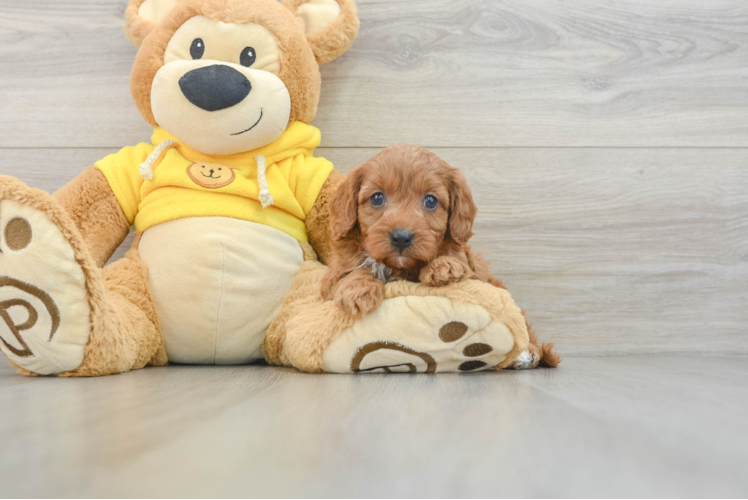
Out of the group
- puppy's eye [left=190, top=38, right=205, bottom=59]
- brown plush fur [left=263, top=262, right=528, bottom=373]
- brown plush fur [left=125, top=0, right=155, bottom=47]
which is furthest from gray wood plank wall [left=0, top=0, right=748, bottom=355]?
brown plush fur [left=263, top=262, right=528, bottom=373]

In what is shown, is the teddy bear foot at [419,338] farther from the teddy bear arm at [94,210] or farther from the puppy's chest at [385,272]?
the teddy bear arm at [94,210]

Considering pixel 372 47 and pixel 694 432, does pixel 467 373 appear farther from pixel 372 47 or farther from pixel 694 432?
pixel 372 47

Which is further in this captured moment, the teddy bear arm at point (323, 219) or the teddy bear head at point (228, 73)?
the teddy bear arm at point (323, 219)

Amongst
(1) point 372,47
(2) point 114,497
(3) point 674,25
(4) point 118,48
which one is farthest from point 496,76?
(2) point 114,497

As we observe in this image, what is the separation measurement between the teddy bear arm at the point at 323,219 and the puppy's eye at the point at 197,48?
1.13 ft

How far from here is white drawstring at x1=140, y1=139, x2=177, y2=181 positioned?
105cm

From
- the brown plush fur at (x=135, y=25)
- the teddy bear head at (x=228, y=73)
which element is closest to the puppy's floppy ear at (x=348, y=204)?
the teddy bear head at (x=228, y=73)

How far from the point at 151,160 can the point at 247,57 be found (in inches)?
11.2

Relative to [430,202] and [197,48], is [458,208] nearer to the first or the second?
[430,202]

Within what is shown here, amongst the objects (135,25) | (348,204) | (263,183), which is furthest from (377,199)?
(135,25)

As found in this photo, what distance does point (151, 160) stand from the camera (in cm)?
106

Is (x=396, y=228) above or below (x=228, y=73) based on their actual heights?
below

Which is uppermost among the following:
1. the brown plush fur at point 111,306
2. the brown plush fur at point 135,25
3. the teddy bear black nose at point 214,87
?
the brown plush fur at point 135,25

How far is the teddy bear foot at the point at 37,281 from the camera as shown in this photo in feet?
2.57
